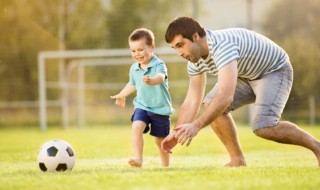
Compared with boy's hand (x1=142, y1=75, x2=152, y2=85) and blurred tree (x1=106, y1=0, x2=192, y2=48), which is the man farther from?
blurred tree (x1=106, y1=0, x2=192, y2=48)

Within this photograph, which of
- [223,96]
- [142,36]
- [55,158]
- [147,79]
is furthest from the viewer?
[142,36]

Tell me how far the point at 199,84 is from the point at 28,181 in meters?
2.03

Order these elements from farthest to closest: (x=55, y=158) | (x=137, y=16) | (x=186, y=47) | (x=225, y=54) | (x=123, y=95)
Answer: (x=137, y=16)
(x=123, y=95)
(x=55, y=158)
(x=186, y=47)
(x=225, y=54)

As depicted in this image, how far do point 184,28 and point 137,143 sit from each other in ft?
4.56

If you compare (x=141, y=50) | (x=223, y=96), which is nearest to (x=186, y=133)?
(x=223, y=96)

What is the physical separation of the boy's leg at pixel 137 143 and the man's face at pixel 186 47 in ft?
3.81

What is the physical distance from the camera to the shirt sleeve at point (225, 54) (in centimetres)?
536

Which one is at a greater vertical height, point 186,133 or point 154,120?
point 186,133

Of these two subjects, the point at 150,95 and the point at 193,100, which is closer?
the point at 193,100

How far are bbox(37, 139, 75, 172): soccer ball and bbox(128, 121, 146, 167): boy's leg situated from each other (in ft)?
1.91

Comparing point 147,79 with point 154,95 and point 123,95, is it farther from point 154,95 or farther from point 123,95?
point 123,95

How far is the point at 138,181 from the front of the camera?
15.6ft

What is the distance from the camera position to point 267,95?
5910mm

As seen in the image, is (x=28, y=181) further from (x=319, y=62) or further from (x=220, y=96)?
(x=319, y=62)
